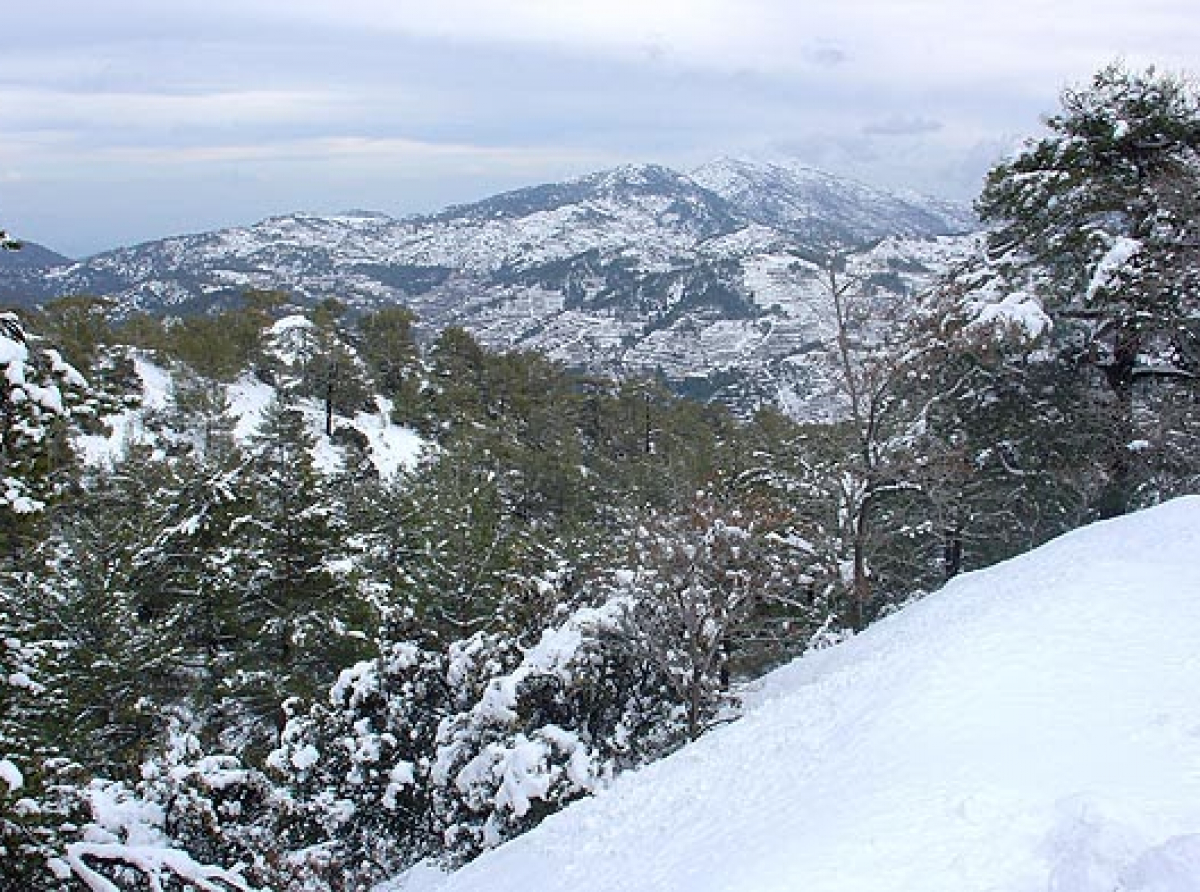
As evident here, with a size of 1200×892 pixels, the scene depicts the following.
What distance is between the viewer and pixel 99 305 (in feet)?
143

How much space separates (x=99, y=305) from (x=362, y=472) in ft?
69.6

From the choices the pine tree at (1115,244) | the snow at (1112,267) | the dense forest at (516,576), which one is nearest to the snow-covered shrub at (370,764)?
the dense forest at (516,576)

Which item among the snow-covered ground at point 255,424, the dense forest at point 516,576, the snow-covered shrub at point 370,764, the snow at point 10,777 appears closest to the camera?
the snow at point 10,777

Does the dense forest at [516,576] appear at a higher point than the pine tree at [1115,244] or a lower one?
lower

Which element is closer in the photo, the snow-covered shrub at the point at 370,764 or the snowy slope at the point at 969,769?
the snowy slope at the point at 969,769

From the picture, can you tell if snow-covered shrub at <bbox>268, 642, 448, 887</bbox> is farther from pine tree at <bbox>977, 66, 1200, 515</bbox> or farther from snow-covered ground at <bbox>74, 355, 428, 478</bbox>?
snow-covered ground at <bbox>74, 355, 428, 478</bbox>

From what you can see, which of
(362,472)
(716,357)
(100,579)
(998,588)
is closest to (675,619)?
(998,588)

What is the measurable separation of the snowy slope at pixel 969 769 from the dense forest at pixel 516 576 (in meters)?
2.14

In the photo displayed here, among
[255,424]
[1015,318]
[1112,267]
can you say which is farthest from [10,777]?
[255,424]

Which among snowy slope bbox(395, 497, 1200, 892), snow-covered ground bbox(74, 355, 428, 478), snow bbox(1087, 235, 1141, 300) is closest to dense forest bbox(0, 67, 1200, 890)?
Result: snow bbox(1087, 235, 1141, 300)

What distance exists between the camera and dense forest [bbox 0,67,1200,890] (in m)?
8.60

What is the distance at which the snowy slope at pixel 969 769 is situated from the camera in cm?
495

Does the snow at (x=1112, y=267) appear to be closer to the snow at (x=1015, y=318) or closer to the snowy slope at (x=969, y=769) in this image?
the snow at (x=1015, y=318)

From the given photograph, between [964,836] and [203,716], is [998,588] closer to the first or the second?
[964,836]
